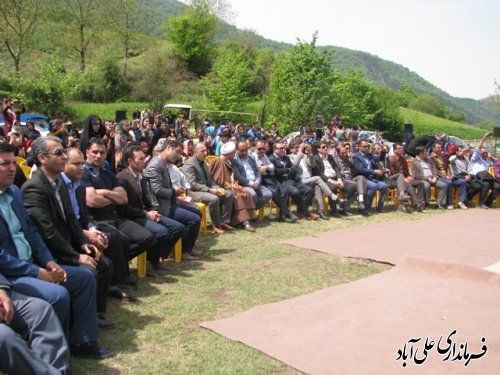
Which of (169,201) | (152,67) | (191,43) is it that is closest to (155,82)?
(152,67)

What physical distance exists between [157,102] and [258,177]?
32.7 m

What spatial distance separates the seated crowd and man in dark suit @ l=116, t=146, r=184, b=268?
1cm

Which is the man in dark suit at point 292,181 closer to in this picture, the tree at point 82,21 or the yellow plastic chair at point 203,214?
the yellow plastic chair at point 203,214

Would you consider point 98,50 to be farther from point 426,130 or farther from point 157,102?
point 426,130

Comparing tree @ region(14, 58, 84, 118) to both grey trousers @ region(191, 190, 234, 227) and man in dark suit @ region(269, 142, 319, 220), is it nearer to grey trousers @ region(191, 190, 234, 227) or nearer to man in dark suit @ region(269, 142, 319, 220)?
man in dark suit @ region(269, 142, 319, 220)

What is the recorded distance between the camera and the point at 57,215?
3.75 metres

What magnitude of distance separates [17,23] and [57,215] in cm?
3632

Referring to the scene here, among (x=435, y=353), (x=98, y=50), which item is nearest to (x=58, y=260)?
(x=435, y=353)

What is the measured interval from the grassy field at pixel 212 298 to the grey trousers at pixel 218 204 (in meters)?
0.35

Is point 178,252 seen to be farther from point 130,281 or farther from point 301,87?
point 301,87

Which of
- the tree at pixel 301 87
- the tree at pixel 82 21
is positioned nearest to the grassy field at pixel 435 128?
the tree at pixel 301 87

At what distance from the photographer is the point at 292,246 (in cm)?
682

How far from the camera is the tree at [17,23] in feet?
111

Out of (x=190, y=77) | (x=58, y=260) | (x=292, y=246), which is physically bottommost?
(x=292, y=246)
